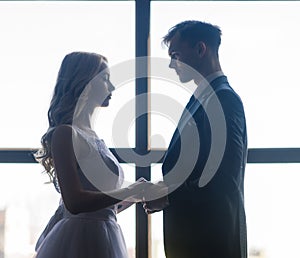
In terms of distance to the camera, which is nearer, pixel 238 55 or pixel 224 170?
pixel 224 170

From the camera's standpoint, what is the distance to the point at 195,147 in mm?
1658

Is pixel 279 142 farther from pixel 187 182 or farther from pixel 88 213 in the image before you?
pixel 88 213

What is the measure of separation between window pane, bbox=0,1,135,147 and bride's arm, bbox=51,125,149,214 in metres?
0.56

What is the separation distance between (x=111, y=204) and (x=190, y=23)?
67 cm

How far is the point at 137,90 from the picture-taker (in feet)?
7.37

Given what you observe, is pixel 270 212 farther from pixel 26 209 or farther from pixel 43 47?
pixel 43 47

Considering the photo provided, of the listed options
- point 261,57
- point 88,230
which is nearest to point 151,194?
point 88,230

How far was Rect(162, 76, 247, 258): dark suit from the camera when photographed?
5.22ft

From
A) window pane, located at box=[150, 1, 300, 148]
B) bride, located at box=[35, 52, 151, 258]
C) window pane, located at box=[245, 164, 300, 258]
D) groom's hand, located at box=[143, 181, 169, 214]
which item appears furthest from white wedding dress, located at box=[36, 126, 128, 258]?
window pane, located at box=[245, 164, 300, 258]

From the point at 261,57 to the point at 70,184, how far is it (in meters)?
1.08

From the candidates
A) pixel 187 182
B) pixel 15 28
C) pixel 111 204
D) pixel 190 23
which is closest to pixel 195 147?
pixel 187 182

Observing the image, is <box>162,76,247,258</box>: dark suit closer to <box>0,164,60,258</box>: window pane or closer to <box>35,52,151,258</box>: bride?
<box>35,52,151,258</box>: bride

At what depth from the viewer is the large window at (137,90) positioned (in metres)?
2.21

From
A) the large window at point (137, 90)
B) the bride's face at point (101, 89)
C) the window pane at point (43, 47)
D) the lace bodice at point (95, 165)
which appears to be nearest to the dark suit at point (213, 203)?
the lace bodice at point (95, 165)
